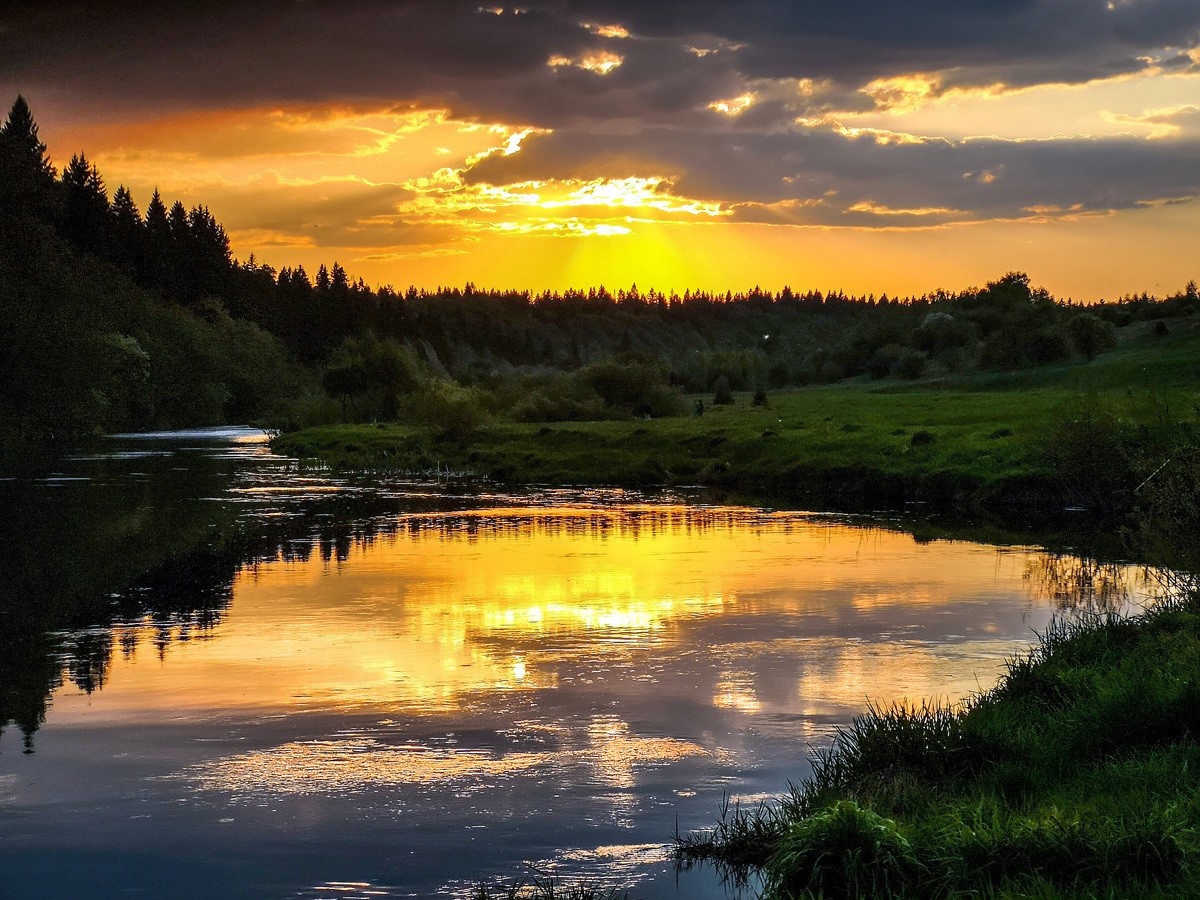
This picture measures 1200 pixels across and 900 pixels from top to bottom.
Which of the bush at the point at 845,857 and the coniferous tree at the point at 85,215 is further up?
the coniferous tree at the point at 85,215

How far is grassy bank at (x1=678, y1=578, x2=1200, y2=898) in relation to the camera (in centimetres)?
970

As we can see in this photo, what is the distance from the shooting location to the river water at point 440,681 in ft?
40.5

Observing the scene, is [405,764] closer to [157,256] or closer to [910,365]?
[910,365]

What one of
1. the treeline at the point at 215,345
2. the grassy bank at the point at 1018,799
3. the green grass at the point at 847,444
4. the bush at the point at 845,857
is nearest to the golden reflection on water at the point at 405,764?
the grassy bank at the point at 1018,799

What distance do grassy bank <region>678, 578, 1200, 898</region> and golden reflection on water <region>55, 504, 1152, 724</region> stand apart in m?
3.48

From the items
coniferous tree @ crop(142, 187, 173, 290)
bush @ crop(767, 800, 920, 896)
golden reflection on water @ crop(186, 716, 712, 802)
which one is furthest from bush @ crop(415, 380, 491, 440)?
coniferous tree @ crop(142, 187, 173, 290)

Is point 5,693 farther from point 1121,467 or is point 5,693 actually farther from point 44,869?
point 1121,467

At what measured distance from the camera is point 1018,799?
1197cm

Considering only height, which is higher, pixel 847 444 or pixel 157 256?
pixel 157 256

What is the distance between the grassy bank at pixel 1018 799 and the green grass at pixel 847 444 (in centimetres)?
982

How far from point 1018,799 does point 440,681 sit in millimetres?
9591

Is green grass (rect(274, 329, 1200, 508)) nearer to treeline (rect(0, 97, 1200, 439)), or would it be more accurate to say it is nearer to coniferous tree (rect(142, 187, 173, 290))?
treeline (rect(0, 97, 1200, 439))

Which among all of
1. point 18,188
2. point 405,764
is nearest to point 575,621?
point 405,764

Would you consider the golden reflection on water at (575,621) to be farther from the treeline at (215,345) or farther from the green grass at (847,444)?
the treeline at (215,345)
